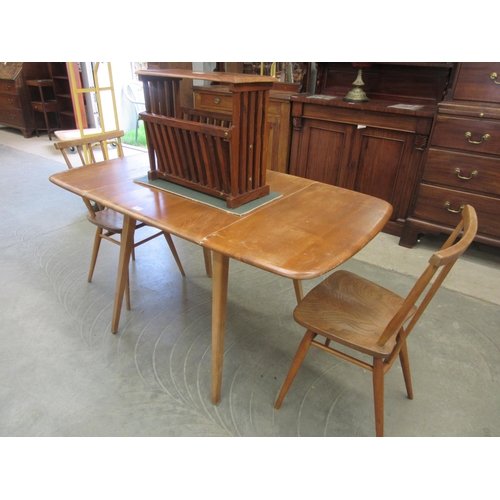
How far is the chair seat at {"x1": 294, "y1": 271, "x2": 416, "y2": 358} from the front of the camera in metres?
1.24

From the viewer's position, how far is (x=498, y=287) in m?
2.33

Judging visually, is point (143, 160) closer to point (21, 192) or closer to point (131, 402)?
point (131, 402)

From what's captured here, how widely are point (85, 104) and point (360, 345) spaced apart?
5518mm

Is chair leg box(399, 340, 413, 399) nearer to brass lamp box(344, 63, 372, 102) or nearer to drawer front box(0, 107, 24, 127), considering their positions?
brass lamp box(344, 63, 372, 102)

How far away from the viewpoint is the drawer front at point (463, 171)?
2.29 metres

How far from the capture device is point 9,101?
18.6 feet

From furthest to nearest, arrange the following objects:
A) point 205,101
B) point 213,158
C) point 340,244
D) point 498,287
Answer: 1. point 205,101
2. point 498,287
3. point 213,158
4. point 340,244

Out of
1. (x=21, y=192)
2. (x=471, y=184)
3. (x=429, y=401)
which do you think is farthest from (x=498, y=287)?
(x=21, y=192)

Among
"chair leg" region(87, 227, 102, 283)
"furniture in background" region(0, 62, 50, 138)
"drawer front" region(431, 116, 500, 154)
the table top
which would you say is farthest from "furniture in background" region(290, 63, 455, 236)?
"furniture in background" region(0, 62, 50, 138)

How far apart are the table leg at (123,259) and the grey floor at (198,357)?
110 millimetres

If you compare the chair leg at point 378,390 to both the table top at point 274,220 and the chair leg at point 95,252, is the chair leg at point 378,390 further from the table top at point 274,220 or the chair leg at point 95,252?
the chair leg at point 95,252

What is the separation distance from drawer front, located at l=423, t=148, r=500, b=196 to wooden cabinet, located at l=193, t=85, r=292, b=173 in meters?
1.17

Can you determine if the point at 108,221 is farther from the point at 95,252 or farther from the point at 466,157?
the point at 466,157

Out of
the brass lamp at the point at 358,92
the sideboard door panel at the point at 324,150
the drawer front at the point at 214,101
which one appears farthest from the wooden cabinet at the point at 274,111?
the brass lamp at the point at 358,92
